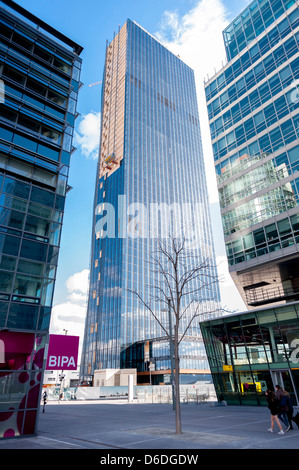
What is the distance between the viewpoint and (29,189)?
18.3 m

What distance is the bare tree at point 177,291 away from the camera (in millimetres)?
15084

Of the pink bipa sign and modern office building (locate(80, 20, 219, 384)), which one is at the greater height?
modern office building (locate(80, 20, 219, 384))

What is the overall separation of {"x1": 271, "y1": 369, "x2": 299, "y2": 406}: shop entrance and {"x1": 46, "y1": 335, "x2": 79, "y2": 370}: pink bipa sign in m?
18.7

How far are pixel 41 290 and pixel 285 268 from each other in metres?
26.9

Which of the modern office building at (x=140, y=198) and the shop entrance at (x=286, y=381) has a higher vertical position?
the modern office building at (x=140, y=198)

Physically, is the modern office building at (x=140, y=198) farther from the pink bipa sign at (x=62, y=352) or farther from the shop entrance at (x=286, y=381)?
the pink bipa sign at (x=62, y=352)

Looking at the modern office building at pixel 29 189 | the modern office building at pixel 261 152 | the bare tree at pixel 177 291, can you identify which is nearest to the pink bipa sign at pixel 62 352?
the modern office building at pixel 29 189

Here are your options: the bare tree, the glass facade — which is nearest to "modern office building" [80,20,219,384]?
the bare tree

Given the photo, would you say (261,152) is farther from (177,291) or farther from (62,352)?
(62,352)

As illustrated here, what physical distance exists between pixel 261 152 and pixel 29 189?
29.4 metres

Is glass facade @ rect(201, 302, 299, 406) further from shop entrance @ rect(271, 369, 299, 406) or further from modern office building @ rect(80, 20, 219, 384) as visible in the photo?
modern office building @ rect(80, 20, 219, 384)

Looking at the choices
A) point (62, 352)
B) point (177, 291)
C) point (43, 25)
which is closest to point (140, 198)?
point (43, 25)

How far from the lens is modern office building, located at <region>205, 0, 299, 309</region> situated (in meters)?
32.8

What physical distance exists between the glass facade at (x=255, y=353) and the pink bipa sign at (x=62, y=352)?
1815 cm
